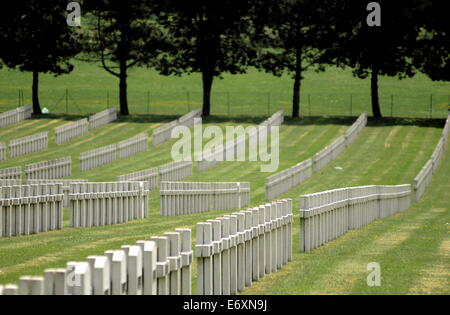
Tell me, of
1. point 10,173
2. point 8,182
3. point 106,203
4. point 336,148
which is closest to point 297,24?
point 336,148

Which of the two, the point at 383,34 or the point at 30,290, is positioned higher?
the point at 383,34

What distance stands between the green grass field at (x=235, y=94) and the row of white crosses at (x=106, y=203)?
52480 millimetres

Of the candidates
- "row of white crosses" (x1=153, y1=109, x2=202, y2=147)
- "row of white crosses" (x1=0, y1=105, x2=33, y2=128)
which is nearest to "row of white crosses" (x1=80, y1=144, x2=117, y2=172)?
"row of white crosses" (x1=153, y1=109, x2=202, y2=147)

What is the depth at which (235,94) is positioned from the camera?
339 ft

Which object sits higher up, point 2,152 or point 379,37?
point 379,37

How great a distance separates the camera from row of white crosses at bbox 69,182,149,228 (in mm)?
25422

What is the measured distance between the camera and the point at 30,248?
18.8 m

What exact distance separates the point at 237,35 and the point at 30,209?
5298 centimetres

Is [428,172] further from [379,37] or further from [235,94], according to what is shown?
[235,94]

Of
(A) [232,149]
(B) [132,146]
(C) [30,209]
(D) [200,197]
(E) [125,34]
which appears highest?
(E) [125,34]
